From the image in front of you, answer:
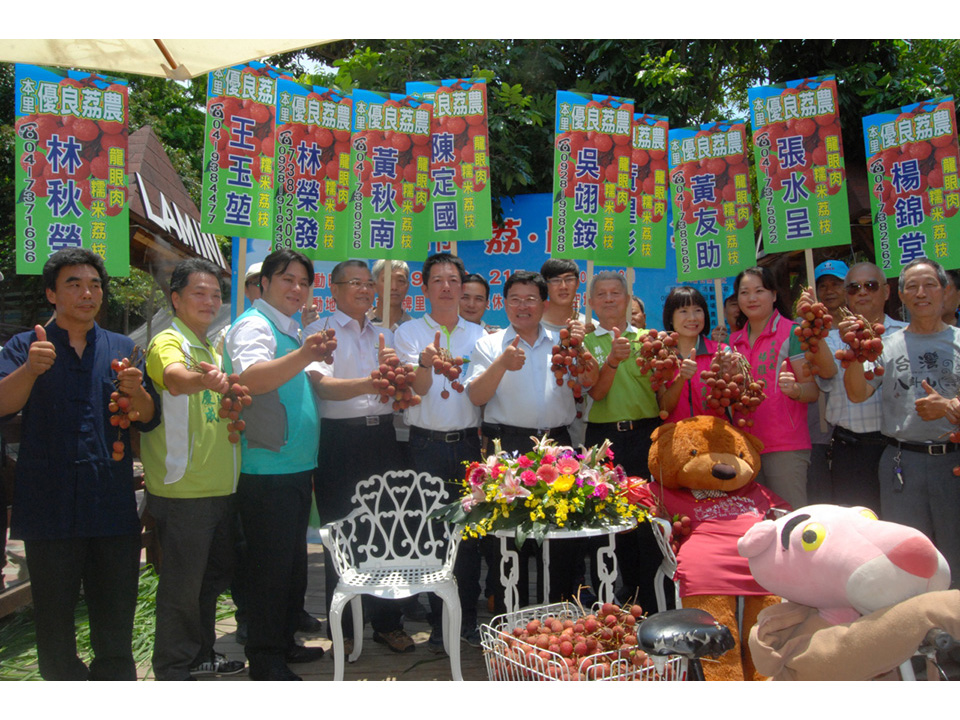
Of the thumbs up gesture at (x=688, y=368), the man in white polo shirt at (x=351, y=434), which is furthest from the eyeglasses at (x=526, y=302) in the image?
the thumbs up gesture at (x=688, y=368)

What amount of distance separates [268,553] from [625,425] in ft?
6.26

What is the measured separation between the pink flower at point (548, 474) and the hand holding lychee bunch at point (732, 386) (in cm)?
87

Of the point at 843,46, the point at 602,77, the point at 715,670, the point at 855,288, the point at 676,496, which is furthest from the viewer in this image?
the point at 602,77

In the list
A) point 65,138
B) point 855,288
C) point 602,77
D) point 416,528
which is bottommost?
A: point 416,528

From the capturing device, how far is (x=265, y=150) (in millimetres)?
3930

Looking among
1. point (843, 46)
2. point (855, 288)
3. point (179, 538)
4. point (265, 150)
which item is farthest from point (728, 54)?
point (179, 538)

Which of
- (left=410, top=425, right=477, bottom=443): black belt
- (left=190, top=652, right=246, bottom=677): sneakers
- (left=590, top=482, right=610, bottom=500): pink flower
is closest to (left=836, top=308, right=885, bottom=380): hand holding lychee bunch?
(left=590, top=482, right=610, bottom=500): pink flower

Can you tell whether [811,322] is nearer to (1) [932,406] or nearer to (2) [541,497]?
(1) [932,406]

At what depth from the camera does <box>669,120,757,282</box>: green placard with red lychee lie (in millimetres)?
4461

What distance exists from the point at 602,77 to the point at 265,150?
472 cm

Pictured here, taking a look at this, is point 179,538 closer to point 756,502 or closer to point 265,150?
point 265,150

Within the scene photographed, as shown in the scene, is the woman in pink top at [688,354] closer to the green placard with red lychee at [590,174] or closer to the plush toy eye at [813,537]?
the green placard with red lychee at [590,174]

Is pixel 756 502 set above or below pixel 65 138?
below

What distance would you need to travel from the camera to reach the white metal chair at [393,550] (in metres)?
3.17
